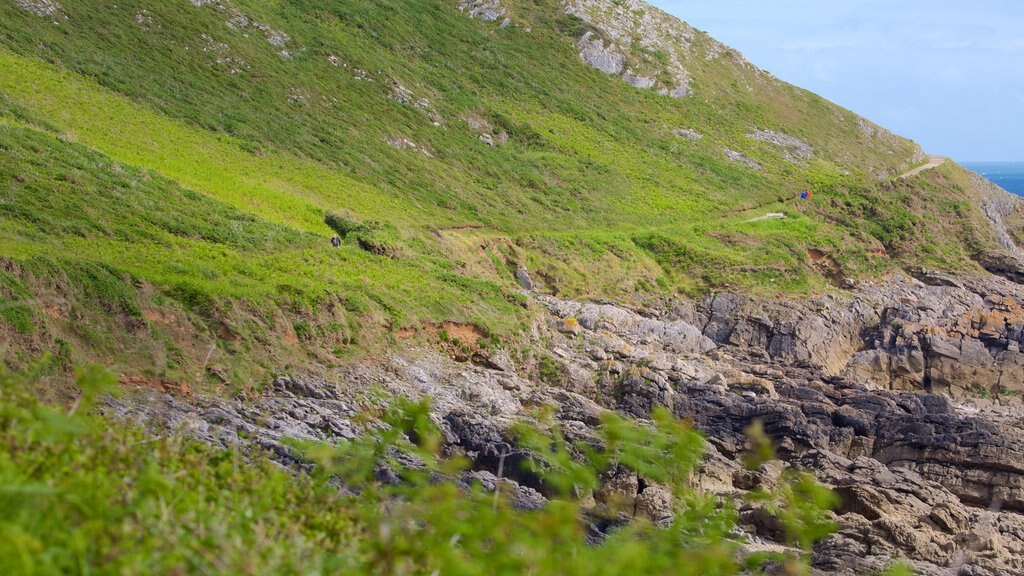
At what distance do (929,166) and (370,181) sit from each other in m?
43.4

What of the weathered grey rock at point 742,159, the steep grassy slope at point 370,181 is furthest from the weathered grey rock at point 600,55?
the weathered grey rock at point 742,159

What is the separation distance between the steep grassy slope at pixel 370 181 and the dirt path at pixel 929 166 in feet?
3.63

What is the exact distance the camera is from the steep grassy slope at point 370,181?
73.1 feet

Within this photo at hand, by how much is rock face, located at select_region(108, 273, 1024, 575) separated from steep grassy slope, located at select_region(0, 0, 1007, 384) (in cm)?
183

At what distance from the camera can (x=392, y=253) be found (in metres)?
32.2

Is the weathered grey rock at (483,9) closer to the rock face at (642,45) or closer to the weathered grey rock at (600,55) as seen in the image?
the rock face at (642,45)

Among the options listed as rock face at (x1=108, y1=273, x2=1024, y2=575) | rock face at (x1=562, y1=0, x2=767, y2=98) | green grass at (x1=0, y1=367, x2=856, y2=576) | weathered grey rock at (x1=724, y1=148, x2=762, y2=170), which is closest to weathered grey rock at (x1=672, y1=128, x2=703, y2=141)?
weathered grey rock at (x1=724, y1=148, x2=762, y2=170)

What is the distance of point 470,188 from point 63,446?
38639mm

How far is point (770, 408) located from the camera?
1061 inches

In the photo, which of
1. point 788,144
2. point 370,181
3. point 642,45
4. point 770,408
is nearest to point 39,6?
point 370,181

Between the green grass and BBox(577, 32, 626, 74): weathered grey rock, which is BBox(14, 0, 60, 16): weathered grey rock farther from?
the green grass

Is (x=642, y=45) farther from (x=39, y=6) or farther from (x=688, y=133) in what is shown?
(x=39, y=6)

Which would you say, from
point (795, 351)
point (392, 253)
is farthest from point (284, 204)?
point (795, 351)

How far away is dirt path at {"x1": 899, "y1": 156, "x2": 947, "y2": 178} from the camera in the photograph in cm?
6564
